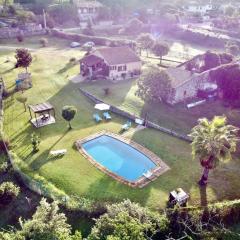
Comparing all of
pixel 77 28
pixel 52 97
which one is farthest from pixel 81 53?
pixel 77 28

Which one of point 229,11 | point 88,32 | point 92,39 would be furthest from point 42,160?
point 229,11

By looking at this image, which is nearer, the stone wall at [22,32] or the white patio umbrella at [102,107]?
the white patio umbrella at [102,107]

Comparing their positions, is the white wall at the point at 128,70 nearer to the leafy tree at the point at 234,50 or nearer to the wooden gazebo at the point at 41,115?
the wooden gazebo at the point at 41,115

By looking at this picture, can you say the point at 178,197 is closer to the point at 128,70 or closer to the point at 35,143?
the point at 35,143

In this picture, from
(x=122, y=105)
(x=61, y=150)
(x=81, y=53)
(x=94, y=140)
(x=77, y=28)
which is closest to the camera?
(x=61, y=150)

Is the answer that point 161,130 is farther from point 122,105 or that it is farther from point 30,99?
point 30,99

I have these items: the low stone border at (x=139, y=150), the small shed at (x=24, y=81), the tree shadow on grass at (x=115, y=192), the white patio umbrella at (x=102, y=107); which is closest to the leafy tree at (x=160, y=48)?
the white patio umbrella at (x=102, y=107)
